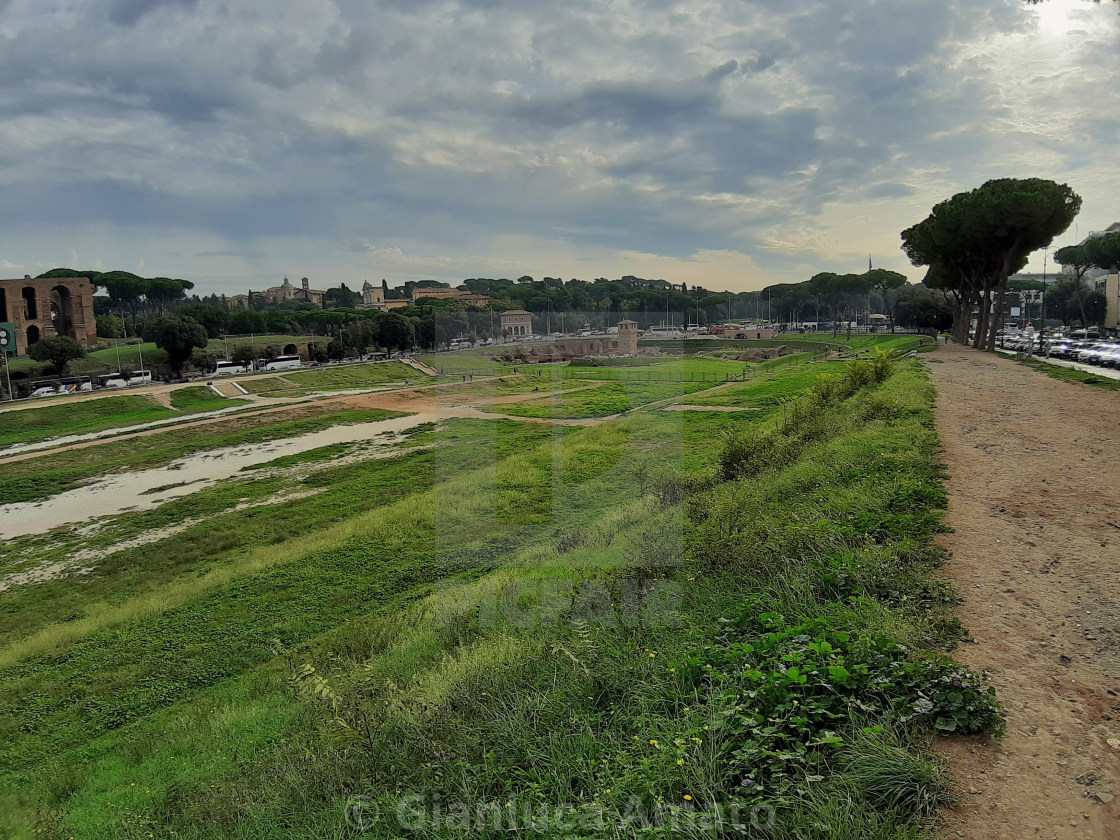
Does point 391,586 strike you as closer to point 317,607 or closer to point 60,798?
point 317,607

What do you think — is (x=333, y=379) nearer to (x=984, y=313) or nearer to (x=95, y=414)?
(x=95, y=414)

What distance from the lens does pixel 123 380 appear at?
4306 centimetres

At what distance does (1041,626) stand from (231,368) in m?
54.9

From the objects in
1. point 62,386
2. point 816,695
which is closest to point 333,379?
point 62,386

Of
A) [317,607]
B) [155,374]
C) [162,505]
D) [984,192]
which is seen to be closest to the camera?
[317,607]

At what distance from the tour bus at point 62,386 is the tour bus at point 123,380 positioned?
73 cm

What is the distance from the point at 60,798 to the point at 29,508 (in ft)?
56.5

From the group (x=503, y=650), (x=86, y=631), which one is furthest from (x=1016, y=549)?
(x=86, y=631)

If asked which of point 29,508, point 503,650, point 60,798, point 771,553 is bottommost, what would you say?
point 29,508

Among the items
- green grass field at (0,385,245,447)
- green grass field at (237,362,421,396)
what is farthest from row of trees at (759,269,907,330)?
green grass field at (0,385,245,447)

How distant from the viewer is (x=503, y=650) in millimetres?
5359

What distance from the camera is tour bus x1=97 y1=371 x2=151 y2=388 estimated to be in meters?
41.4

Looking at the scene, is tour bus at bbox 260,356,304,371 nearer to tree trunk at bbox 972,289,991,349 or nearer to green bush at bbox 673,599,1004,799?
tree trunk at bbox 972,289,991,349

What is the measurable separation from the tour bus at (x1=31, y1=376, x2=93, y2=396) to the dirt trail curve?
150 feet
